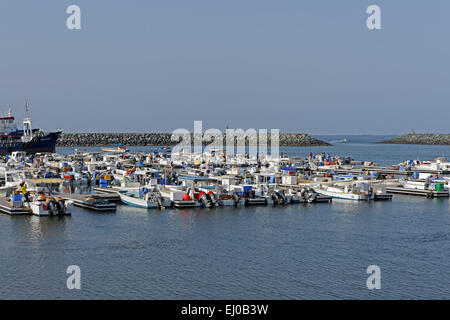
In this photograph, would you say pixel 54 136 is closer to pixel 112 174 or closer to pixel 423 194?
pixel 112 174

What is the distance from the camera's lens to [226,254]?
122ft

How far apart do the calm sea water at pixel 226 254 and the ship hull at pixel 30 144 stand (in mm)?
83424

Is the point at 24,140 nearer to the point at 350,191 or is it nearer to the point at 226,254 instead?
the point at 350,191

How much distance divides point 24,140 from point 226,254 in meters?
102

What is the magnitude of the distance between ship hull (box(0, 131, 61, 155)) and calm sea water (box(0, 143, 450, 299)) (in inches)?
3284

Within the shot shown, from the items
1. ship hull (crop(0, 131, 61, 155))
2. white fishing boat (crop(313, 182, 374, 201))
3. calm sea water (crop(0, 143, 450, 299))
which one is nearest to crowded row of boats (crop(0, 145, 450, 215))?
white fishing boat (crop(313, 182, 374, 201))

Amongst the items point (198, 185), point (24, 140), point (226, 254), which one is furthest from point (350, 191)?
point (24, 140)

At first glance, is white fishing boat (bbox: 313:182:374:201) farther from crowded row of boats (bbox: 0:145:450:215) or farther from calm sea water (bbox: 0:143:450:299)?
calm sea water (bbox: 0:143:450:299)

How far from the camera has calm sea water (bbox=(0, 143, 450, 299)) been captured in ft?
99.0

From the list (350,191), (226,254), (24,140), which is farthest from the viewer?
(24,140)

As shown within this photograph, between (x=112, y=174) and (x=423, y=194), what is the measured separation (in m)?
38.7

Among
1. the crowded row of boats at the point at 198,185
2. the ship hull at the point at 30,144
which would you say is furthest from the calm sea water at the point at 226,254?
the ship hull at the point at 30,144
